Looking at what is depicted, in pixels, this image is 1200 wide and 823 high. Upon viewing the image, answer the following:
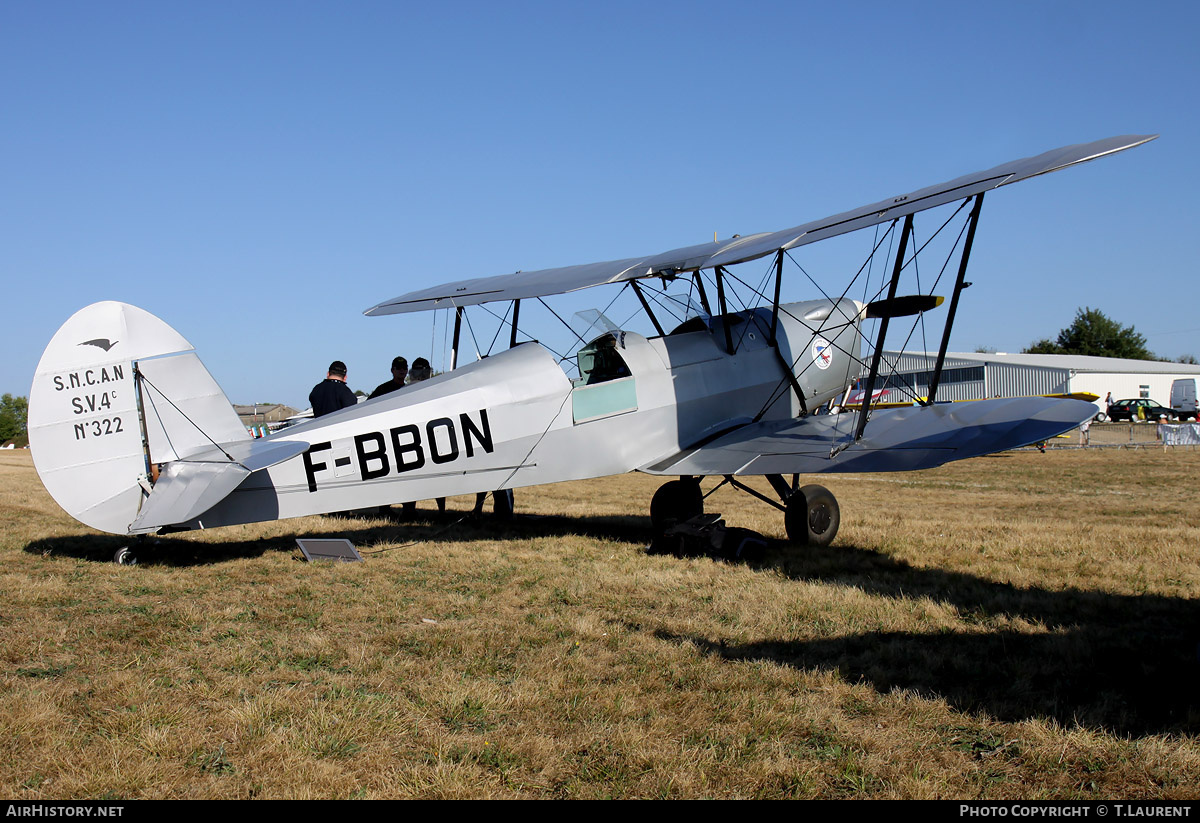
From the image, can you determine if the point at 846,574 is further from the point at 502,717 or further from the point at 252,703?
the point at 252,703

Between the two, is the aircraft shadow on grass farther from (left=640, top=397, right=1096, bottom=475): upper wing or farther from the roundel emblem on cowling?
the roundel emblem on cowling

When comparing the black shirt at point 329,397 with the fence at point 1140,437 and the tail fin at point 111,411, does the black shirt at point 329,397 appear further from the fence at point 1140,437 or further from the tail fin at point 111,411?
the fence at point 1140,437

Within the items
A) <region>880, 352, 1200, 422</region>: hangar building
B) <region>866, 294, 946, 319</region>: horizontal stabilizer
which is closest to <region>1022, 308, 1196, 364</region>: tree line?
<region>880, 352, 1200, 422</region>: hangar building

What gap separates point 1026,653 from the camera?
4191mm

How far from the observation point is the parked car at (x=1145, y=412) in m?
38.9

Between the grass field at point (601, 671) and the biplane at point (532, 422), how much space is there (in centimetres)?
66

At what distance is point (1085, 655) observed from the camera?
411 cm

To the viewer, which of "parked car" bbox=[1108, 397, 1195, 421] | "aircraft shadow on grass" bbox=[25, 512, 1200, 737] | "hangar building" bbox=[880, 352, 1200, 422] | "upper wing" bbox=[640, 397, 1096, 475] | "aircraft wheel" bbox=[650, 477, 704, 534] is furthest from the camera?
"hangar building" bbox=[880, 352, 1200, 422]

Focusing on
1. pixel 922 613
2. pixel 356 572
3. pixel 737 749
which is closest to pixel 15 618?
pixel 356 572

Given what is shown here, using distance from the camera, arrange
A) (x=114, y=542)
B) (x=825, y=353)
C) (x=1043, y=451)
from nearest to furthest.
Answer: (x=114, y=542)
(x=825, y=353)
(x=1043, y=451)

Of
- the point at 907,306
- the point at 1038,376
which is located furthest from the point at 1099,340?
the point at 907,306

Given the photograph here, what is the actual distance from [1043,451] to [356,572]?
23.8m

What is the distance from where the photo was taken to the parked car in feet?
128
